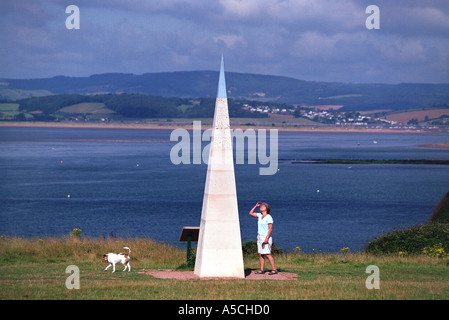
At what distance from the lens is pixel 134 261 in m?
20.2

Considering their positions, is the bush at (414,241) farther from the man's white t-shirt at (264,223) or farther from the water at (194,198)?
the water at (194,198)

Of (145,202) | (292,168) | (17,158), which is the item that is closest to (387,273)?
(145,202)

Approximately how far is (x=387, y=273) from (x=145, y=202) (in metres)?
43.7

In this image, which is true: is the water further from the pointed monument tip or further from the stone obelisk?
the pointed monument tip

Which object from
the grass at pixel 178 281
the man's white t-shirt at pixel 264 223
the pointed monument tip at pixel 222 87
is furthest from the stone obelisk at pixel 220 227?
the pointed monument tip at pixel 222 87

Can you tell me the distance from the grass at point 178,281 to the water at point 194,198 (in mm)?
14893

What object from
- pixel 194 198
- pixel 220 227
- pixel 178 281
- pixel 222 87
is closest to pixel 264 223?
pixel 220 227

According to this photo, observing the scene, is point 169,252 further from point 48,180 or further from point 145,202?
point 48,180

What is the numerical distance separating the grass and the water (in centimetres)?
1489

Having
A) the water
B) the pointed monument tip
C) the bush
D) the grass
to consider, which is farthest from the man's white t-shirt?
the water

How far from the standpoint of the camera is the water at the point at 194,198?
42.5 metres

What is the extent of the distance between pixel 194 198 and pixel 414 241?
133 ft

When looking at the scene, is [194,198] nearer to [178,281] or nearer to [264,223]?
[264,223]

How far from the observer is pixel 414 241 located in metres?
23.2
